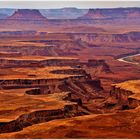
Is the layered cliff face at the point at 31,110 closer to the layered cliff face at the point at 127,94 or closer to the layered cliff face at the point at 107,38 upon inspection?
the layered cliff face at the point at 127,94

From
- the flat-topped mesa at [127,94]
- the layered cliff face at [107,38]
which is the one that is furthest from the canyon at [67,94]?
the layered cliff face at [107,38]

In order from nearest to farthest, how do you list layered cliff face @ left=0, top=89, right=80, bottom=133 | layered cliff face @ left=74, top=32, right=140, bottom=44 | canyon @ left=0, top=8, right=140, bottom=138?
canyon @ left=0, top=8, right=140, bottom=138
layered cliff face @ left=0, top=89, right=80, bottom=133
layered cliff face @ left=74, top=32, right=140, bottom=44

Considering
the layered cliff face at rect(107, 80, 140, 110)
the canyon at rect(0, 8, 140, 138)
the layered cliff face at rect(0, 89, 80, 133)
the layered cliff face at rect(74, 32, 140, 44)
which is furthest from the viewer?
the layered cliff face at rect(74, 32, 140, 44)

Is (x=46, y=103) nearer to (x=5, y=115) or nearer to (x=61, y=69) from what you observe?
(x=5, y=115)

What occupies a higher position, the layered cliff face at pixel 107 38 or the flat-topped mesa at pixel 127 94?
the layered cliff face at pixel 107 38

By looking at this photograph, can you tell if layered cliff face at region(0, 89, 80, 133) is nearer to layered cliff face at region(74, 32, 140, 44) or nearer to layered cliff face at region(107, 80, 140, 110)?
layered cliff face at region(107, 80, 140, 110)

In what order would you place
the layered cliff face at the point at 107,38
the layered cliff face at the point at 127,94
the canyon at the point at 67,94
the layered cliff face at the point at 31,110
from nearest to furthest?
the canyon at the point at 67,94 → the layered cliff face at the point at 31,110 → the layered cliff face at the point at 127,94 → the layered cliff face at the point at 107,38

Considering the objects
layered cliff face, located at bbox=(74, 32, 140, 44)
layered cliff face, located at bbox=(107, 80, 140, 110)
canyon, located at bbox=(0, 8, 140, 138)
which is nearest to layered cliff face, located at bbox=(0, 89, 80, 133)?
canyon, located at bbox=(0, 8, 140, 138)

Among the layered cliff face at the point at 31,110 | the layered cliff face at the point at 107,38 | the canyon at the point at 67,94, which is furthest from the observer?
the layered cliff face at the point at 107,38
